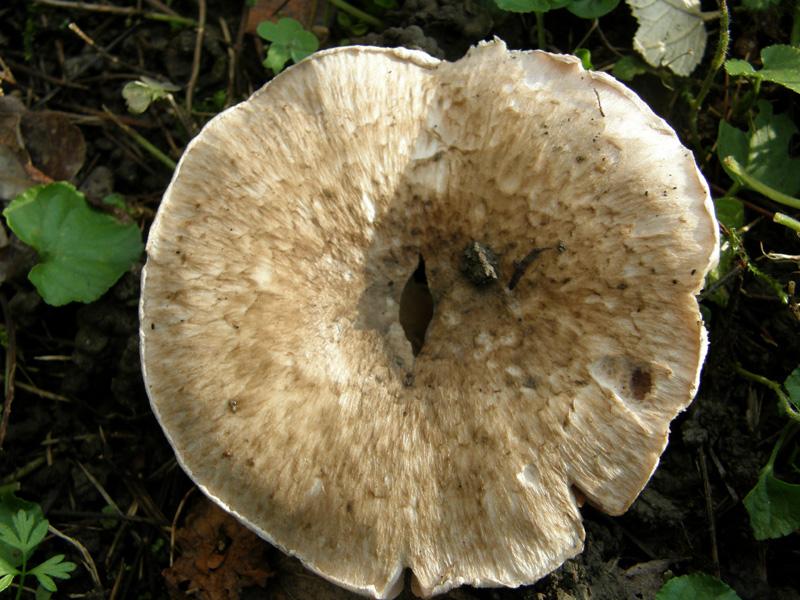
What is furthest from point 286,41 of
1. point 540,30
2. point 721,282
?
point 721,282

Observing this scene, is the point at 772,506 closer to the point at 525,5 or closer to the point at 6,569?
the point at 525,5

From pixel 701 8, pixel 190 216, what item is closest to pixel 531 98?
pixel 190 216

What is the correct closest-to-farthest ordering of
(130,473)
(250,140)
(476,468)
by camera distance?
(476,468), (250,140), (130,473)

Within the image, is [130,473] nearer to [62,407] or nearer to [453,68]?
[62,407]

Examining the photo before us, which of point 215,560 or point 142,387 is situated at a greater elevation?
point 142,387

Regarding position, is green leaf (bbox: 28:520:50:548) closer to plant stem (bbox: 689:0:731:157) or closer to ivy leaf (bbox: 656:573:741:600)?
ivy leaf (bbox: 656:573:741:600)

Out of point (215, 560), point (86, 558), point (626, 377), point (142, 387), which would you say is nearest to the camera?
point (626, 377)

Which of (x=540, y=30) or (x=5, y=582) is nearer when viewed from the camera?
(x=5, y=582)

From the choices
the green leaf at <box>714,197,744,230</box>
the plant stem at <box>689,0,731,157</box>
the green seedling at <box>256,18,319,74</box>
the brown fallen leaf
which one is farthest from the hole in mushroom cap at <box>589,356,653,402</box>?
the green seedling at <box>256,18,319,74</box>
